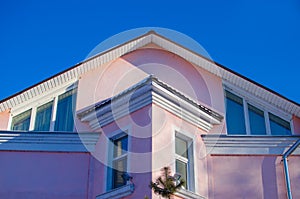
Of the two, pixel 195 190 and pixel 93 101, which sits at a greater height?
pixel 93 101

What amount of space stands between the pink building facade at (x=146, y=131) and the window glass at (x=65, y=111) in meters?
0.02

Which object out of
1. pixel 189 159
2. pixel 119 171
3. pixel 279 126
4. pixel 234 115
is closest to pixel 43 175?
pixel 119 171

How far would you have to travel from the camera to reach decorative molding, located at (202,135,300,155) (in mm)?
11469

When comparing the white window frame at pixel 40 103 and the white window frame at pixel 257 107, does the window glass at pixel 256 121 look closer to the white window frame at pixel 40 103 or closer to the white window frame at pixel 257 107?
the white window frame at pixel 257 107

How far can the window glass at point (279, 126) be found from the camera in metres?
12.1

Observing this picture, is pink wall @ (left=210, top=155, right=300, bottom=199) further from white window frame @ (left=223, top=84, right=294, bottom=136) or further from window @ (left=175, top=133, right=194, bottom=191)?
white window frame @ (left=223, top=84, right=294, bottom=136)

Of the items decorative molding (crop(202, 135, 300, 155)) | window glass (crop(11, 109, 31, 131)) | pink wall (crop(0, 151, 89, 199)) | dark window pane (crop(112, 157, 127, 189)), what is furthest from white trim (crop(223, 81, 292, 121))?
window glass (crop(11, 109, 31, 131))

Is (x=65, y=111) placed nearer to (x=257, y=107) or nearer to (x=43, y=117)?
(x=43, y=117)

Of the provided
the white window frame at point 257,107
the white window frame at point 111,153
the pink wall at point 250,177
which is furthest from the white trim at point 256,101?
the white window frame at point 111,153

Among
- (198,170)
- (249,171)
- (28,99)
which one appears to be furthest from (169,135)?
(28,99)

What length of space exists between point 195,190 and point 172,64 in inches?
126

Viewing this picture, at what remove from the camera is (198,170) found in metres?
10.9

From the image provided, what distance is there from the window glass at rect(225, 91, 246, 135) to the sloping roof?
0.30 m

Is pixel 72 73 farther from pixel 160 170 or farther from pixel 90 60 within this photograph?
pixel 160 170
